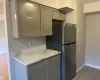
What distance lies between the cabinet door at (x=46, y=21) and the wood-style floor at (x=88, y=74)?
174cm

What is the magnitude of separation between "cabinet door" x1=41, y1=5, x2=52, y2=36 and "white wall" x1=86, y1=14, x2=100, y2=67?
204 cm

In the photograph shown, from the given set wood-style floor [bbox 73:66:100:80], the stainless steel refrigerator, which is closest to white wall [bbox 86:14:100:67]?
wood-style floor [bbox 73:66:100:80]

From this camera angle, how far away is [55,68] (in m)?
2.27

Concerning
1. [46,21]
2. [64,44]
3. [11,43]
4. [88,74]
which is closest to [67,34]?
[64,44]

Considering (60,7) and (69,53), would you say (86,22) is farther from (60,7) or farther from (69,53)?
(69,53)

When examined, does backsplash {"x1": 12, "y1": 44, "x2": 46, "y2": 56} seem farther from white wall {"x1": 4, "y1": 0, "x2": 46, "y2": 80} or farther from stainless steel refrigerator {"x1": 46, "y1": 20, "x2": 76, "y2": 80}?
stainless steel refrigerator {"x1": 46, "y1": 20, "x2": 76, "y2": 80}

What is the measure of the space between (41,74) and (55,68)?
0.50 m

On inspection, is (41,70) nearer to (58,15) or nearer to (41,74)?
(41,74)

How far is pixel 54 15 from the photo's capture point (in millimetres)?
2615

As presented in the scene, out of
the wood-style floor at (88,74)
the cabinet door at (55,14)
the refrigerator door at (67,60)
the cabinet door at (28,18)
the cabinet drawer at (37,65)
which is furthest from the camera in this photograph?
the wood-style floor at (88,74)

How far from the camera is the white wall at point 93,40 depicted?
354cm

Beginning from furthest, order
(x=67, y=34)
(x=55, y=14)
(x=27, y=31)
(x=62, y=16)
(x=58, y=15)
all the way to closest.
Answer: (x=62, y=16)
(x=58, y=15)
(x=55, y=14)
(x=67, y=34)
(x=27, y=31)

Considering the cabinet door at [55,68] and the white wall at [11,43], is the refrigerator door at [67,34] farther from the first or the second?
the white wall at [11,43]

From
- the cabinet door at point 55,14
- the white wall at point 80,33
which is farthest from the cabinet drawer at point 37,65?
the white wall at point 80,33
